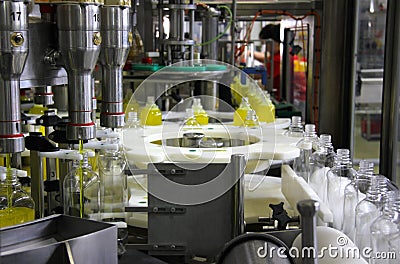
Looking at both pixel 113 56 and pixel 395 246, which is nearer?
pixel 395 246

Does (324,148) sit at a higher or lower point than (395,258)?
higher

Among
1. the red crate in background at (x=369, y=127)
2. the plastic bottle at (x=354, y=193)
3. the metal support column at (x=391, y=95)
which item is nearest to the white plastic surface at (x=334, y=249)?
the plastic bottle at (x=354, y=193)

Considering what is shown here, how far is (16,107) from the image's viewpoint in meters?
1.18

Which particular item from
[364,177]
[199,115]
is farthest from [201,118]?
[364,177]

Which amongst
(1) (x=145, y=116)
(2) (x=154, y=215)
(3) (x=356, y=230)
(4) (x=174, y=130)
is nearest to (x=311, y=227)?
(3) (x=356, y=230)

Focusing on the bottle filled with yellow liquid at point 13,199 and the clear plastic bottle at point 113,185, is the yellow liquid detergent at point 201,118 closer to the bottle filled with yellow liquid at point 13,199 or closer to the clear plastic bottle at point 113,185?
the clear plastic bottle at point 113,185

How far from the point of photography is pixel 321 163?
1776 mm

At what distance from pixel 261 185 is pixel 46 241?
4.04ft

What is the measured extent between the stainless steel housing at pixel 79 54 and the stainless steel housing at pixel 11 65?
134 mm

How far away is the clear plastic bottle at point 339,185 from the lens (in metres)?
1.48

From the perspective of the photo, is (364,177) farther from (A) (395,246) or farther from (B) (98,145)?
(B) (98,145)

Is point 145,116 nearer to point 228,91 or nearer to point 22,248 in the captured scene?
point 228,91

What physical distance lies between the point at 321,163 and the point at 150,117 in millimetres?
1155

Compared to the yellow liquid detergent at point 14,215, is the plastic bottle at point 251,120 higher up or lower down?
higher up
